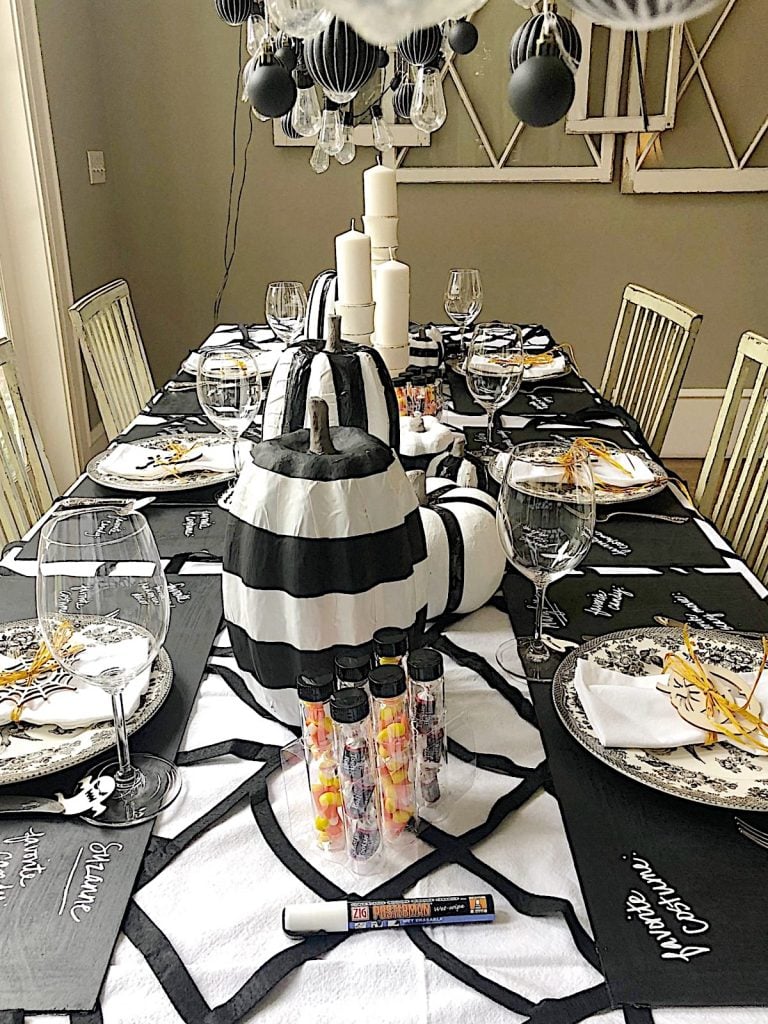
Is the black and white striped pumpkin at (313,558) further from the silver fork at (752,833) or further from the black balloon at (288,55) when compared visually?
the black balloon at (288,55)

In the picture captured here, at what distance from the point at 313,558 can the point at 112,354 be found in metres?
1.75

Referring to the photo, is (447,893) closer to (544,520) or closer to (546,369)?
(544,520)

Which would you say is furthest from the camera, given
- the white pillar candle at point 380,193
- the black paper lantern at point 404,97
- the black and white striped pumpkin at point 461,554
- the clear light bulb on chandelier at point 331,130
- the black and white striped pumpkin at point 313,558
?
the black paper lantern at point 404,97

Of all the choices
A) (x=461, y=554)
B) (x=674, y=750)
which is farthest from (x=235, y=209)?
(x=674, y=750)

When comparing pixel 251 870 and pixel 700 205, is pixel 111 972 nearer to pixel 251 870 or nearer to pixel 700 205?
pixel 251 870

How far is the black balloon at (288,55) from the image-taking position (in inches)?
66.4

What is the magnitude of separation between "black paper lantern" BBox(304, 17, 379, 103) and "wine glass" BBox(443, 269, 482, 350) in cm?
107

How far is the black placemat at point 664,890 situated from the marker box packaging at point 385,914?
0.27 feet

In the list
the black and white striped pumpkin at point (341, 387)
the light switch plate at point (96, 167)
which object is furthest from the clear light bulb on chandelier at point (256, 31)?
the light switch plate at point (96, 167)

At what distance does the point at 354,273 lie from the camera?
1453 millimetres

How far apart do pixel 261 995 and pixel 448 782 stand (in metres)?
0.25

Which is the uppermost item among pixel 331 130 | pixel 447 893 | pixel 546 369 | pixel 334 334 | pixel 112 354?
pixel 331 130

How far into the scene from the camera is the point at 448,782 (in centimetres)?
81

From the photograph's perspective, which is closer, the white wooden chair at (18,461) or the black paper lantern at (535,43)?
the black paper lantern at (535,43)
